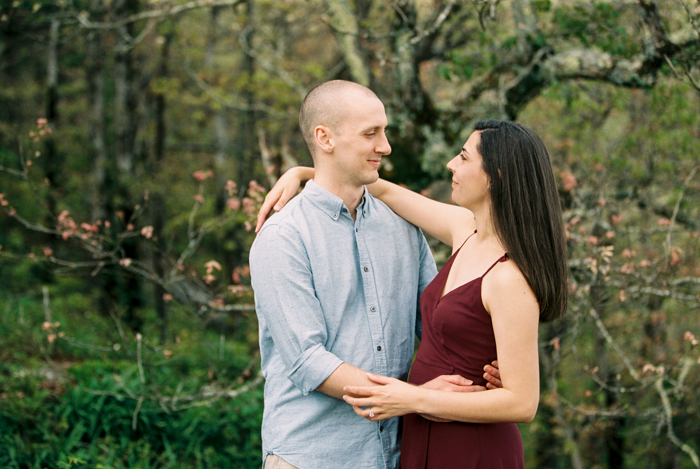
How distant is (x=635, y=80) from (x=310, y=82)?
592 cm

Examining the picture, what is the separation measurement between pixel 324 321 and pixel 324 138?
0.74 m

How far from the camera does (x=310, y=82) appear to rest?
9570 millimetres

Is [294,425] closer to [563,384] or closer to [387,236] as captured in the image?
[387,236]

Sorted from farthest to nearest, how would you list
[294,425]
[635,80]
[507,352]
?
[635,80]
[294,425]
[507,352]

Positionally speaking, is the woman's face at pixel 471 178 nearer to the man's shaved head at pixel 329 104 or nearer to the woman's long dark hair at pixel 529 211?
the woman's long dark hair at pixel 529 211

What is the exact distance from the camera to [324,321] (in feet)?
6.84

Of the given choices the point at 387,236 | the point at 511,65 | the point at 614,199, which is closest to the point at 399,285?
the point at 387,236

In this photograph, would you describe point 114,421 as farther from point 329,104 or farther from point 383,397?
point 329,104

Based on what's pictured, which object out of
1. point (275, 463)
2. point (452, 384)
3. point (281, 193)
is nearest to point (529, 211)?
point (452, 384)

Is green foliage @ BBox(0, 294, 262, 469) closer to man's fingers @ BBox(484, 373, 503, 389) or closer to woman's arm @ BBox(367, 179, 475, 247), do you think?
woman's arm @ BBox(367, 179, 475, 247)

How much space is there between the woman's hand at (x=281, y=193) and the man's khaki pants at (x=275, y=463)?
2.98ft

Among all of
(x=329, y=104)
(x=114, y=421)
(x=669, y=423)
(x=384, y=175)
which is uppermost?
(x=384, y=175)

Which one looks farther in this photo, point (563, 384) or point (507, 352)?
point (563, 384)

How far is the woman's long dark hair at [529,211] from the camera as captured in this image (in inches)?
79.0
